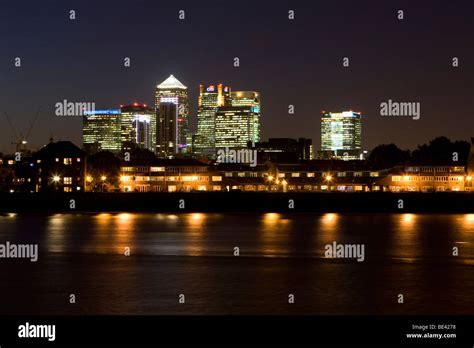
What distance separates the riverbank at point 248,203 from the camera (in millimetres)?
93938

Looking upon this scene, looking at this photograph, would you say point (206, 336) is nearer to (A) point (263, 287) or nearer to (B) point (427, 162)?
(A) point (263, 287)

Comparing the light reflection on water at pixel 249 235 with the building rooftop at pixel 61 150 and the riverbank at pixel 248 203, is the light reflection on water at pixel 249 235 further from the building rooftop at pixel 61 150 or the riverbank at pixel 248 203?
the building rooftop at pixel 61 150

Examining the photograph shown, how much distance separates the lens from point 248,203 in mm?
98375

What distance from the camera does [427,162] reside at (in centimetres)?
14725

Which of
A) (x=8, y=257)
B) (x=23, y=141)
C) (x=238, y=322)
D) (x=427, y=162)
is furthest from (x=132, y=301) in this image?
(x=23, y=141)

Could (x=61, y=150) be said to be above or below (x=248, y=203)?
above

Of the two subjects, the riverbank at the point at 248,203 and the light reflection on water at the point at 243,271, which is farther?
the riverbank at the point at 248,203

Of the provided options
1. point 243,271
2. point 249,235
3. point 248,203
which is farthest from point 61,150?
point 243,271

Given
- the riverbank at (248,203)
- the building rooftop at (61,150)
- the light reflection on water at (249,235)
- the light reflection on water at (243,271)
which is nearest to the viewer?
the light reflection on water at (243,271)

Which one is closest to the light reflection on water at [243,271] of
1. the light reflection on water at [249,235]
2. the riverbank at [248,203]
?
the light reflection on water at [249,235]

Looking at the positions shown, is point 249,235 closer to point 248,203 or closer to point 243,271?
point 243,271

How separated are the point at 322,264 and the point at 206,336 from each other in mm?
16583

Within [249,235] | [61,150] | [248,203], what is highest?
[61,150]

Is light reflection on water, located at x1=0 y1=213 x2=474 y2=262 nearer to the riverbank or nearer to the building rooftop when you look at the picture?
the riverbank
